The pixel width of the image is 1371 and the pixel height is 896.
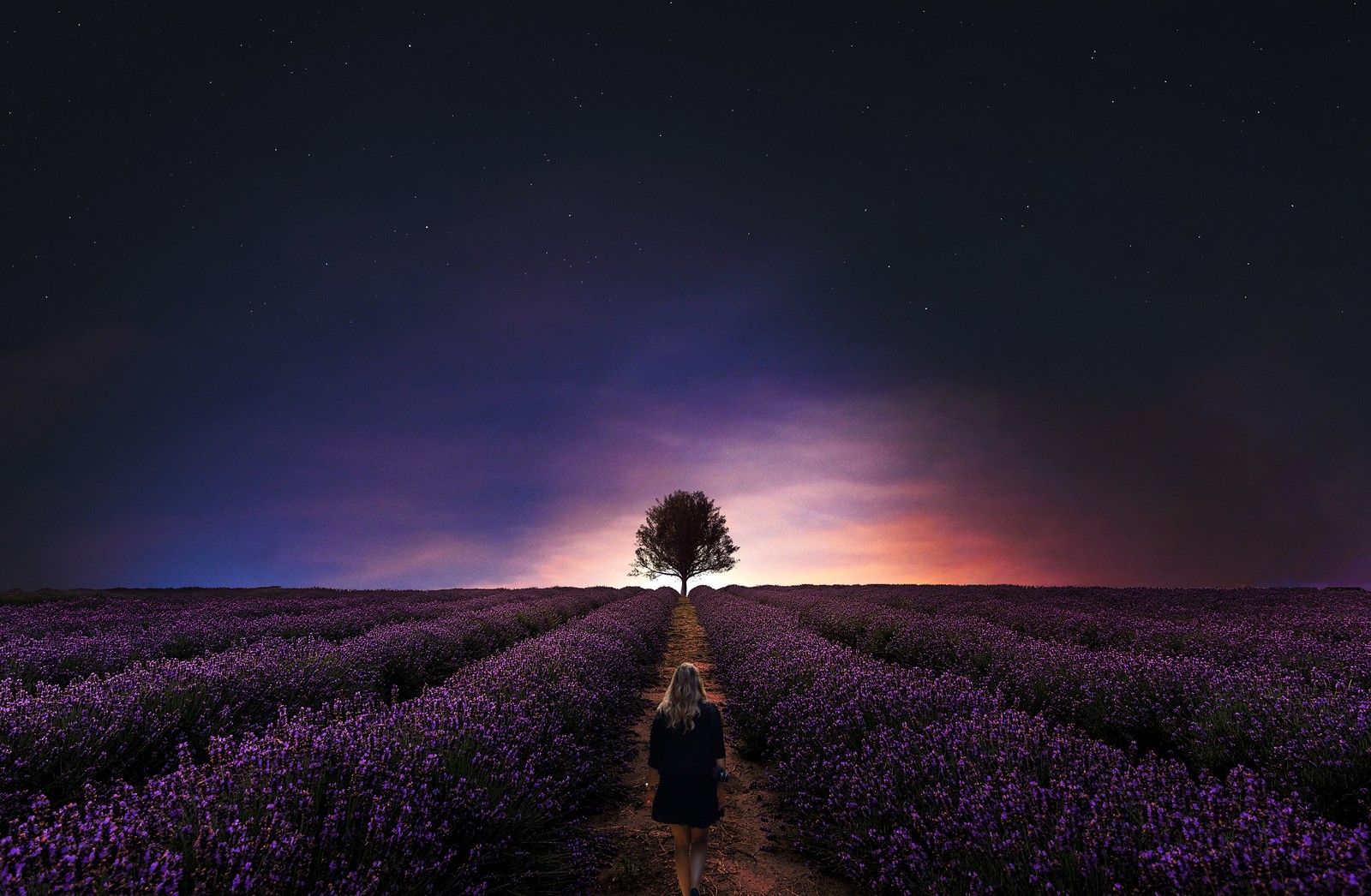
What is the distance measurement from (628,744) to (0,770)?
15.5 ft

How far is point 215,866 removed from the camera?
6.77ft

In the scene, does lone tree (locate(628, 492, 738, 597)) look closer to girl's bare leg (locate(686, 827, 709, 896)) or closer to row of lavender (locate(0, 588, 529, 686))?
row of lavender (locate(0, 588, 529, 686))

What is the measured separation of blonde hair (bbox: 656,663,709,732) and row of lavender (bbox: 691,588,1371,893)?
1.03m

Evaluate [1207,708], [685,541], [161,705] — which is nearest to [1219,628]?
[1207,708]

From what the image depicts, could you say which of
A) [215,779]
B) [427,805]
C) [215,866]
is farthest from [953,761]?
[215,779]

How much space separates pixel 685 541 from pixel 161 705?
138ft

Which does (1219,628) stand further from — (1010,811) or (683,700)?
(683,700)

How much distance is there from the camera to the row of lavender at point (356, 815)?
1976 millimetres

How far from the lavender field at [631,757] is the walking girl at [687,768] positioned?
0.59m

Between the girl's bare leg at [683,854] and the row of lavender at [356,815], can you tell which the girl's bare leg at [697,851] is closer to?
the girl's bare leg at [683,854]

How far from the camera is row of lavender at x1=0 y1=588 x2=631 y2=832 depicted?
3.78m

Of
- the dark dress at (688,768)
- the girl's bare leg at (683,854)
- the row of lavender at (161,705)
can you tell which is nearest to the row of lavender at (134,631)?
the row of lavender at (161,705)

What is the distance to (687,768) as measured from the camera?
12.3 ft

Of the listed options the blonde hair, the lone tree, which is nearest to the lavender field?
the blonde hair
